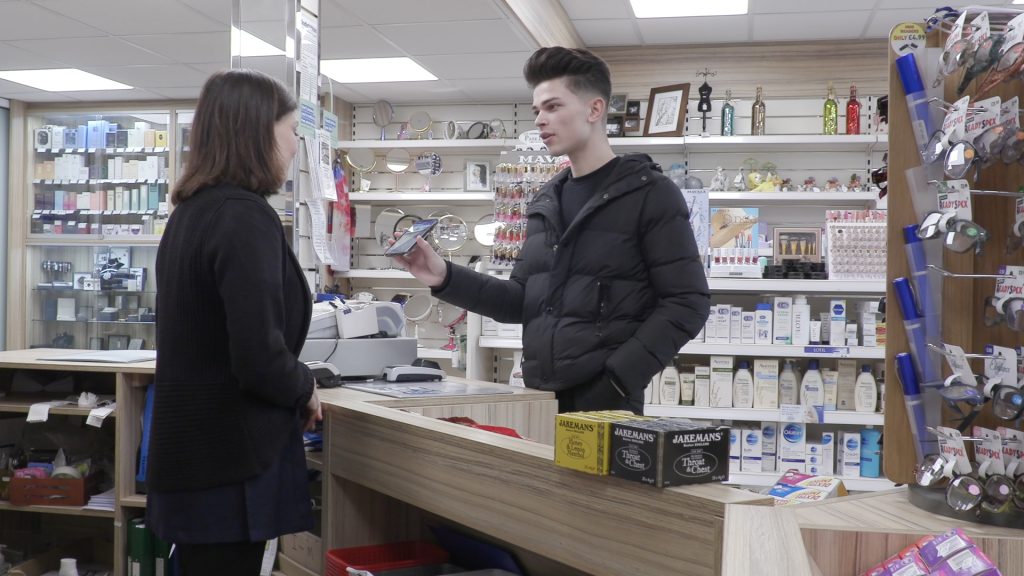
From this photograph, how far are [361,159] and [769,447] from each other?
3.63 metres

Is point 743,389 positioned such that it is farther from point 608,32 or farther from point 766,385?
point 608,32

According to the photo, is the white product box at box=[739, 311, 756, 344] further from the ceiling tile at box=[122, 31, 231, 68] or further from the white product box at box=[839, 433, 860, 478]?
the ceiling tile at box=[122, 31, 231, 68]

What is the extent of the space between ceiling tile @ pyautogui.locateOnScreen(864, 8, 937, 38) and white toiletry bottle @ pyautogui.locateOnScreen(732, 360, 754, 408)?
221 cm

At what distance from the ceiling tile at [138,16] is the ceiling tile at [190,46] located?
120 mm

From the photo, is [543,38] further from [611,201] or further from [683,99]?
[611,201]

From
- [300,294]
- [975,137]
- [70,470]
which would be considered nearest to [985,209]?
[975,137]

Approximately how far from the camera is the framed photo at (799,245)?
563cm

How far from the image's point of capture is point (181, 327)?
71.7 inches

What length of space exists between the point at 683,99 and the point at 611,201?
403cm

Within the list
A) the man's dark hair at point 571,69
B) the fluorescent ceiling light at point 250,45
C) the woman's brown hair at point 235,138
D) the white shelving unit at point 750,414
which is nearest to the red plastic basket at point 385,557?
the woman's brown hair at point 235,138

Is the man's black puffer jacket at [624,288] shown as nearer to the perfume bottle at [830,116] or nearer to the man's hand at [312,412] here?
the man's hand at [312,412]

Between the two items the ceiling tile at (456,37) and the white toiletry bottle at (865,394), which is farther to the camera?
the white toiletry bottle at (865,394)

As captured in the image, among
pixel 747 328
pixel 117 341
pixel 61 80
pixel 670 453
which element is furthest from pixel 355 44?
pixel 670 453

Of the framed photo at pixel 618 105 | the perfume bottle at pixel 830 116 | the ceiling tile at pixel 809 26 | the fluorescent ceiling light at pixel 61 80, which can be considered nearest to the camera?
the ceiling tile at pixel 809 26
